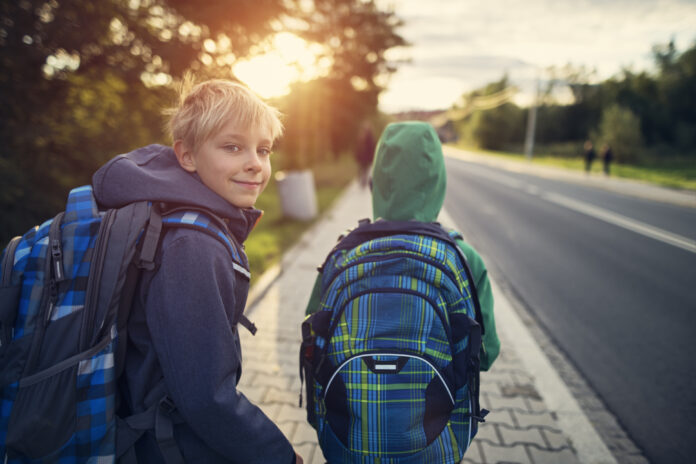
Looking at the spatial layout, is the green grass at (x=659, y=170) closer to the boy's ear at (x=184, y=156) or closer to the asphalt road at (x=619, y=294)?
the asphalt road at (x=619, y=294)

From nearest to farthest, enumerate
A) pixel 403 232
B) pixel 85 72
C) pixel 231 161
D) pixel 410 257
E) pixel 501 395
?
pixel 231 161 → pixel 410 257 → pixel 403 232 → pixel 501 395 → pixel 85 72

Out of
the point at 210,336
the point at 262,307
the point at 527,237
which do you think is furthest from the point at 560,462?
the point at 527,237

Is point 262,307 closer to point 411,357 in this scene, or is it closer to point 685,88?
point 411,357

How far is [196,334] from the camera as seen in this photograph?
103 centimetres

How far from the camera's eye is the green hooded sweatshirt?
1627mm

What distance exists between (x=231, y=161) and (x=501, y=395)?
112 inches

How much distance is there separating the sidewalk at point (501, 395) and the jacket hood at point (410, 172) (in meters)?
1.76

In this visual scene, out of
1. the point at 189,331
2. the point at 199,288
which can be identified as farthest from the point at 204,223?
the point at 189,331

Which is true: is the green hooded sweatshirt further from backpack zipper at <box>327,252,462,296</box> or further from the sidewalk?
the sidewalk

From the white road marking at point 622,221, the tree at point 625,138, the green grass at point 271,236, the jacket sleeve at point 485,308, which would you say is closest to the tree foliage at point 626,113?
the tree at point 625,138

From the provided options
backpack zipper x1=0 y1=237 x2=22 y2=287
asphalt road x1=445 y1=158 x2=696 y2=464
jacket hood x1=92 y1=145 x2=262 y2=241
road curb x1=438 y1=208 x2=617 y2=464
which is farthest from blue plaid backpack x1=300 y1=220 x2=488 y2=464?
asphalt road x1=445 y1=158 x2=696 y2=464

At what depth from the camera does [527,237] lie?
28.1 feet

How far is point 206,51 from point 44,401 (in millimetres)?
Result: 6753

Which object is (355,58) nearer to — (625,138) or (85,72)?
(85,72)
